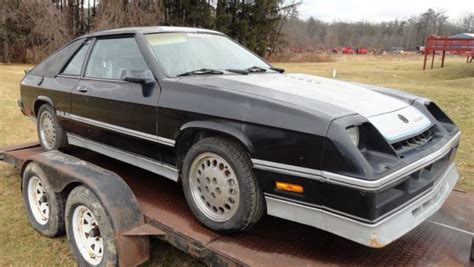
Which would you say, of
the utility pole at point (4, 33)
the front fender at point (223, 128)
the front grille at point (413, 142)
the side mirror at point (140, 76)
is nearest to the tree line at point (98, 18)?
the utility pole at point (4, 33)

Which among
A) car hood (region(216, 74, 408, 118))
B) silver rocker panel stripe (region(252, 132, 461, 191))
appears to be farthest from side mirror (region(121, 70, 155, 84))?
silver rocker panel stripe (region(252, 132, 461, 191))

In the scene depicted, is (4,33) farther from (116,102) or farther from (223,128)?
(223,128)

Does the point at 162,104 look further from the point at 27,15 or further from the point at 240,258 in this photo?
the point at 27,15

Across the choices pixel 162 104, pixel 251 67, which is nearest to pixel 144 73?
pixel 162 104

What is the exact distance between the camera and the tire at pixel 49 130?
4.56 meters

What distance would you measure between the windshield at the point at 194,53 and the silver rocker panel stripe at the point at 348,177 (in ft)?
4.14

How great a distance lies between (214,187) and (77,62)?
244 cm

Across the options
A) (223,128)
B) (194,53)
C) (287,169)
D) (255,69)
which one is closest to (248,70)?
(255,69)

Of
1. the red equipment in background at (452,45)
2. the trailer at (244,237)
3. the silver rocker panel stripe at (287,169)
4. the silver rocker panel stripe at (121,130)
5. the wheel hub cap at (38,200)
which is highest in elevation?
the red equipment in background at (452,45)

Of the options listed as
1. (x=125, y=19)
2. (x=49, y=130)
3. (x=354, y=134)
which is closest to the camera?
(x=354, y=134)

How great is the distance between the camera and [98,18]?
25375mm

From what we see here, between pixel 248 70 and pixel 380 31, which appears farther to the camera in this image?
pixel 380 31

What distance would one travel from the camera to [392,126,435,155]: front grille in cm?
256

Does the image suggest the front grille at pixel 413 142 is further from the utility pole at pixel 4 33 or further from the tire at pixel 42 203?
the utility pole at pixel 4 33
